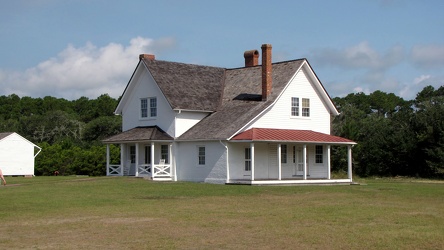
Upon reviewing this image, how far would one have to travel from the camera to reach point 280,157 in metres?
39.1

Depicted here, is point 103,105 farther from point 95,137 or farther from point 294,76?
point 294,76

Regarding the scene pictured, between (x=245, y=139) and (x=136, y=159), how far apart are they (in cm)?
884

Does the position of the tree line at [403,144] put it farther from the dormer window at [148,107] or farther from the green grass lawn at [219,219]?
the green grass lawn at [219,219]

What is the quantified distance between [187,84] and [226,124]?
5775 millimetres

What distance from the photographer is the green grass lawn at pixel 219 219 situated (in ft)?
52.7

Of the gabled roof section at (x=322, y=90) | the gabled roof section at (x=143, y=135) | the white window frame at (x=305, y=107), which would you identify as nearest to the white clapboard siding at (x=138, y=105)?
the gabled roof section at (x=143, y=135)

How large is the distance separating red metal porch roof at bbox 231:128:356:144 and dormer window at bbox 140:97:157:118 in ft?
25.5

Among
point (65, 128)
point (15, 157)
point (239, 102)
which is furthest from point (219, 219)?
point (65, 128)

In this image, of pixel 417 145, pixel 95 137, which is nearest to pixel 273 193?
pixel 417 145

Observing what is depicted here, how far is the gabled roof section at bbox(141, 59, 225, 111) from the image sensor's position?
42.8 metres

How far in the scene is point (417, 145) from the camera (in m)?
50.0

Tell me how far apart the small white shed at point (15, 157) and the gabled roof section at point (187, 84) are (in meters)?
18.3

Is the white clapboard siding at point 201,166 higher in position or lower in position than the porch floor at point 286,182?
higher

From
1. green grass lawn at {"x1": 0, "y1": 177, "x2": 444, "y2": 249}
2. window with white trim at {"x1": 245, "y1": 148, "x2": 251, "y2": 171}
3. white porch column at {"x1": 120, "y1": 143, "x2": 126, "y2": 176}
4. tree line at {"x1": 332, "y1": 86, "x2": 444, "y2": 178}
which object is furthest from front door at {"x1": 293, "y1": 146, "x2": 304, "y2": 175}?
green grass lawn at {"x1": 0, "y1": 177, "x2": 444, "y2": 249}
